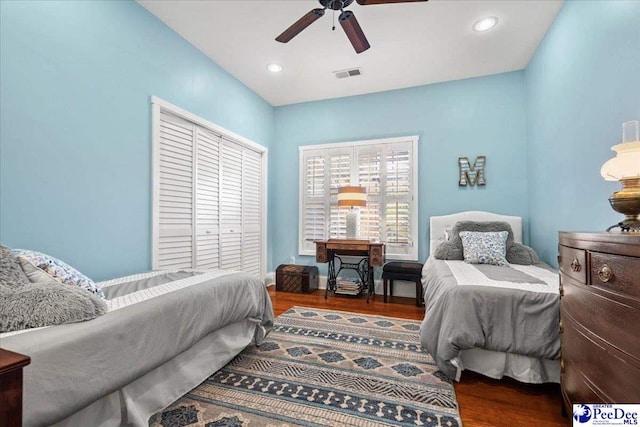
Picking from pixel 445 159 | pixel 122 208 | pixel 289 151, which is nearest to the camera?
pixel 122 208

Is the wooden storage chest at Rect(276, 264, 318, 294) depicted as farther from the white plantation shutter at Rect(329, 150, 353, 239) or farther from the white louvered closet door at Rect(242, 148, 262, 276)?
the white plantation shutter at Rect(329, 150, 353, 239)

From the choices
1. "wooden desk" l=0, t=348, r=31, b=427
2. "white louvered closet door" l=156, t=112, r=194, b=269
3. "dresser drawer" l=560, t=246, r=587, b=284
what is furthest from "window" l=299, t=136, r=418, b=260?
"wooden desk" l=0, t=348, r=31, b=427

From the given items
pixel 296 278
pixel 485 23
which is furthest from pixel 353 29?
pixel 296 278

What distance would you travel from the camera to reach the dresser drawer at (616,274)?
0.91 meters

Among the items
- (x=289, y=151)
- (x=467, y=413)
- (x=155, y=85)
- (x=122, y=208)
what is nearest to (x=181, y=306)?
(x=122, y=208)

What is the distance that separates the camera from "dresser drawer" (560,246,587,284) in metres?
1.21

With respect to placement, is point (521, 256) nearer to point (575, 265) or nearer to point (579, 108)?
point (579, 108)

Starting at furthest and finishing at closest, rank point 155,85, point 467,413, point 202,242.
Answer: point 202,242 < point 155,85 < point 467,413

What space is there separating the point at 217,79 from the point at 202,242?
6.34 ft

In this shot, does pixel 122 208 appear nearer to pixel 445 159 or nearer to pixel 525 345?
pixel 525 345

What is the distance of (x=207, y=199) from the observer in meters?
3.42

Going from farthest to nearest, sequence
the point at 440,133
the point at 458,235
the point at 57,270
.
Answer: the point at 440,133 → the point at 458,235 → the point at 57,270

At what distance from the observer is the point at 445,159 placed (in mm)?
3967

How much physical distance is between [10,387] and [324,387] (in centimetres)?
156
